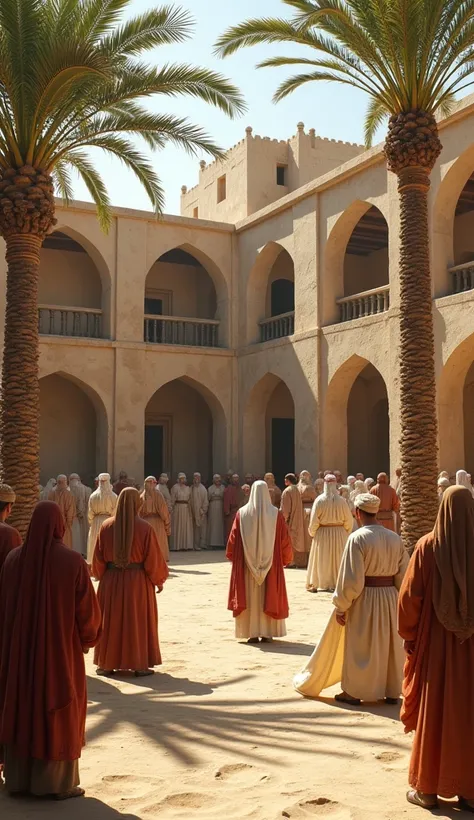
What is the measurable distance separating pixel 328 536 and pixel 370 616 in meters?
6.39

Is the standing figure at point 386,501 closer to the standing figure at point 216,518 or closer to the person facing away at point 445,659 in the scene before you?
the standing figure at point 216,518

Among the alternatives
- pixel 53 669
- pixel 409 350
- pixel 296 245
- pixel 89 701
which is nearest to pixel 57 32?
pixel 409 350

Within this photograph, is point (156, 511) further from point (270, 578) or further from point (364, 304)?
point (364, 304)

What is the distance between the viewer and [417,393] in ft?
34.2

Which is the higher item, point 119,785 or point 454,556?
point 454,556

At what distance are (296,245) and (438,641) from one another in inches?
666

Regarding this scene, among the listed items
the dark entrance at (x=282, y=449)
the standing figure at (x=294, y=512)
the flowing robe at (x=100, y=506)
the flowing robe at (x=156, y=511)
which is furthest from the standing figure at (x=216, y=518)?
the flowing robe at (x=100, y=506)

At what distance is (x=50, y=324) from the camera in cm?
2162

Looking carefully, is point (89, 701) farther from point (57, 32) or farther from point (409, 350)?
point (57, 32)

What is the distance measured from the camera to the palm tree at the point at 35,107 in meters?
9.75

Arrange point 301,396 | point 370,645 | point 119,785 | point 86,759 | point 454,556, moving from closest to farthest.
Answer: point 454,556 < point 119,785 < point 86,759 < point 370,645 < point 301,396

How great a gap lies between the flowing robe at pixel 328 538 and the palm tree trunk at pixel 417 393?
7.38 feet

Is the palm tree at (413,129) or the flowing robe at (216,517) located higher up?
the palm tree at (413,129)

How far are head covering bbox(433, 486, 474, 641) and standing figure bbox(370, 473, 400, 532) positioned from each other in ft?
29.2
